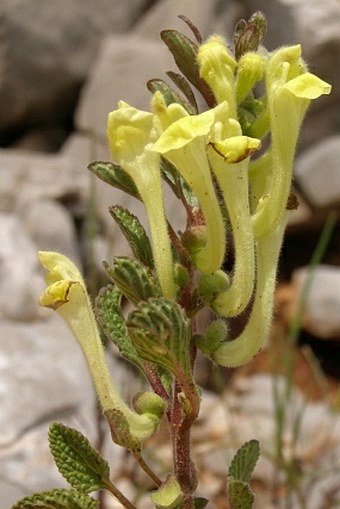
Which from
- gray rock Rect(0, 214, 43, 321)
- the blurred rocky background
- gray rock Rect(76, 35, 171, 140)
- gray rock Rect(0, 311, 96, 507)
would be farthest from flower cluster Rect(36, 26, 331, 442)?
gray rock Rect(76, 35, 171, 140)

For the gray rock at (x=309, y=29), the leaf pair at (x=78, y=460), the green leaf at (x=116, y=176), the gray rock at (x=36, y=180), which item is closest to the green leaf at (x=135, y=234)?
the green leaf at (x=116, y=176)

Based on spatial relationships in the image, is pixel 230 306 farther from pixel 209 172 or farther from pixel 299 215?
pixel 299 215

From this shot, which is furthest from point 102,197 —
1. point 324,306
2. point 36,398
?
point 36,398

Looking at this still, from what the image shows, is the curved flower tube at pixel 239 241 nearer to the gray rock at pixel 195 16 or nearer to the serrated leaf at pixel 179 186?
the serrated leaf at pixel 179 186

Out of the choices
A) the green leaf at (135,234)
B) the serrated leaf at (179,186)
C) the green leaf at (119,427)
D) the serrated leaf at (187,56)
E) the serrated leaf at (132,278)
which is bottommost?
the green leaf at (119,427)

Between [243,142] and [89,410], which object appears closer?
[243,142]

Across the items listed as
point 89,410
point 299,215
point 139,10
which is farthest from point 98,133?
point 89,410
